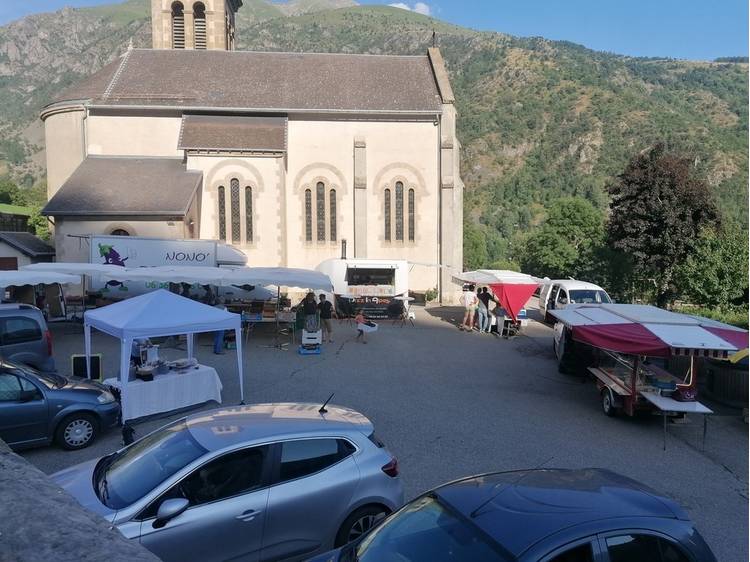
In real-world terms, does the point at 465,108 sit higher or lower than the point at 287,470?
higher

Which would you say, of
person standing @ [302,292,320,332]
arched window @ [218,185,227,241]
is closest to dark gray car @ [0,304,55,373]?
person standing @ [302,292,320,332]

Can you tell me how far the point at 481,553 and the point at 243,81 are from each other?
3263cm

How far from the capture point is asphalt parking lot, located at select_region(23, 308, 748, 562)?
7910 millimetres

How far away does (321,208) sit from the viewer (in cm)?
3106

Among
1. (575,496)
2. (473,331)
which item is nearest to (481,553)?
(575,496)

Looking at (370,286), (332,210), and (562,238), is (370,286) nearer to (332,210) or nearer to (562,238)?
(332,210)

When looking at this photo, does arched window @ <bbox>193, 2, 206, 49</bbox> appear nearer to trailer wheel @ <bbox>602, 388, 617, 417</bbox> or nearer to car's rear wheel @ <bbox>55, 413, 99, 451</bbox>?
car's rear wheel @ <bbox>55, 413, 99, 451</bbox>

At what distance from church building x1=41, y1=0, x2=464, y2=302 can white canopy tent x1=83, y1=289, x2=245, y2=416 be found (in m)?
18.9

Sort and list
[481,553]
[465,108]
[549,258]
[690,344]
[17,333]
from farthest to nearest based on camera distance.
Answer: [465,108] → [549,258] → [17,333] → [690,344] → [481,553]

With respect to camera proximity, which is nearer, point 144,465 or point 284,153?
point 144,465

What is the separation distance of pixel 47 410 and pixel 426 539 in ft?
22.5

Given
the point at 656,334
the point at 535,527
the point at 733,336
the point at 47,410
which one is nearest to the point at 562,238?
the point at 733,336

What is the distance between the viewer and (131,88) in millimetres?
30641

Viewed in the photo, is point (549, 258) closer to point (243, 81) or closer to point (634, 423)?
point (243, 81)
